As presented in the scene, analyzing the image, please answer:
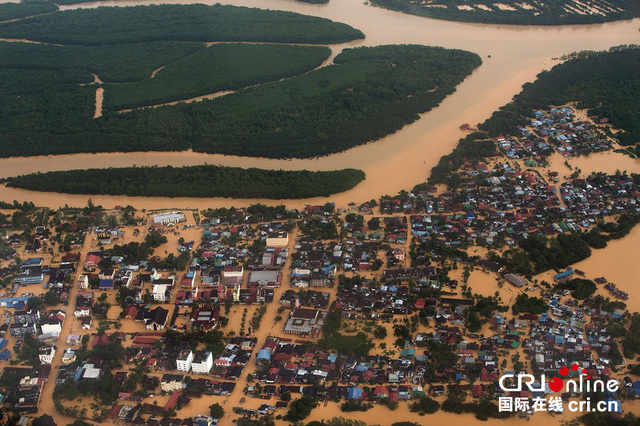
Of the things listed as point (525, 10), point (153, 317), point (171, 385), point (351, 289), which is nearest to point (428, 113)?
point (351, 289)

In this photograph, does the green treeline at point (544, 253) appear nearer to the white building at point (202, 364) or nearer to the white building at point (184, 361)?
the white building at point (202, 364)

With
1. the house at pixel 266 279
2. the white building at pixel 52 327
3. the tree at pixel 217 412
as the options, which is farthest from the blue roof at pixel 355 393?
the white building at pixel 52 327

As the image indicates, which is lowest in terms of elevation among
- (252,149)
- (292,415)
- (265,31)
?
(292,415)

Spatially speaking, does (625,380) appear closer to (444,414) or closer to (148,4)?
(444,414)

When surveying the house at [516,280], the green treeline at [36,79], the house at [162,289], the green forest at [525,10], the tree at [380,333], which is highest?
the green forest at [525,10]

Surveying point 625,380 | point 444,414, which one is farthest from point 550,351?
point 444,414

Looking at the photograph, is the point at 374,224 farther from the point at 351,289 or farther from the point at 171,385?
the point at 171,385
